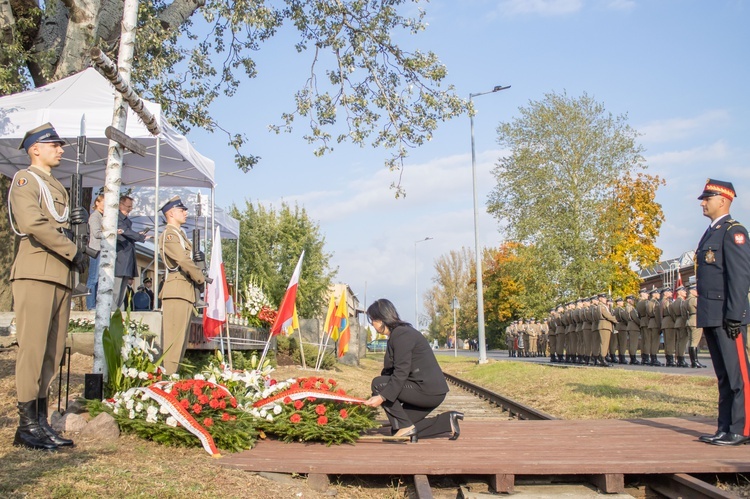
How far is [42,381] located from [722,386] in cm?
553

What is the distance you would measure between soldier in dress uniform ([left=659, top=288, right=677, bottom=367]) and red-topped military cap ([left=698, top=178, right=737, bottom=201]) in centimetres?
1346

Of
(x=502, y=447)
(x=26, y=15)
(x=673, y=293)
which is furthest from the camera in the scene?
(x=673, y=293)

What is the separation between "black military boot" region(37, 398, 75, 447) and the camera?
17.5 ft

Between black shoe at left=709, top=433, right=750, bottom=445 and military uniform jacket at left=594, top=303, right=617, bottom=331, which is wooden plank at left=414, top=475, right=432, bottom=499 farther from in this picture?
military uniform jacket at left=594, top=303, right=617, bottom=331

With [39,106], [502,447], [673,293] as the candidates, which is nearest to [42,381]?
[502,447]

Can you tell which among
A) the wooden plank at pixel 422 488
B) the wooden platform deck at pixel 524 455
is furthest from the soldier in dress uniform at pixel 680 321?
the wooden plank at pixel 422 488

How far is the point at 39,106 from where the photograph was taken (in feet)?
37.2

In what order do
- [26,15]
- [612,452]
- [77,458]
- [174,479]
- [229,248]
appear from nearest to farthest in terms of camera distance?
[174,479], [77,458], [612,452], [26,15], [229,248]

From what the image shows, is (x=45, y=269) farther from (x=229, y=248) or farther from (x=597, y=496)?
(x=229, y=248)

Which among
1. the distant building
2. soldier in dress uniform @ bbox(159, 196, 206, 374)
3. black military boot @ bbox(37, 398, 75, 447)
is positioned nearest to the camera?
black military boot @ bbox(37, 398, 75, 447)

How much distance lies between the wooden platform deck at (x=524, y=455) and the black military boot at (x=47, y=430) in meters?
1.12

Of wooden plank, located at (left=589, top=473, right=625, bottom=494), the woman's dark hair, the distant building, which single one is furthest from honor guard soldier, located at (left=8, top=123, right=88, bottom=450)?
the distant building

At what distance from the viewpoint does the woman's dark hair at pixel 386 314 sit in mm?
6918

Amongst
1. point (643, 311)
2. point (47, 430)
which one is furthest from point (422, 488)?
point (643, 311)
